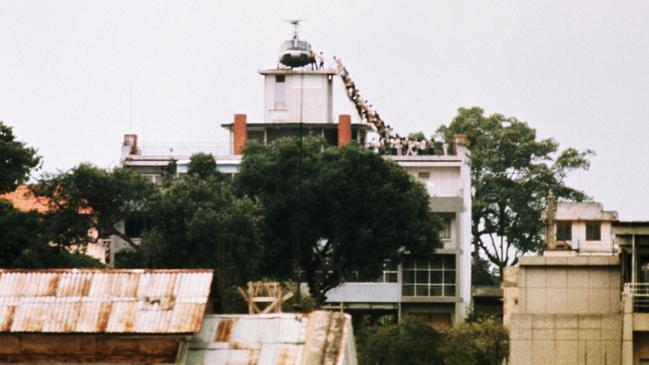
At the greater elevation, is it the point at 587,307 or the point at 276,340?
the point at 587,307

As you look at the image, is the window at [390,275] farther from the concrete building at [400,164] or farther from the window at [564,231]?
the window at [564,231]

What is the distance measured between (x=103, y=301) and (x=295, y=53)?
8872 centimetres

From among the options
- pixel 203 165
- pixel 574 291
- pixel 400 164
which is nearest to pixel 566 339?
pixel 574 291

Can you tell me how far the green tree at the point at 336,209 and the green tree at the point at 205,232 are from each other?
282 cm

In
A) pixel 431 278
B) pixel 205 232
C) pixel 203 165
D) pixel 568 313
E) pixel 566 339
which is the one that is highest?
pixel 203 165

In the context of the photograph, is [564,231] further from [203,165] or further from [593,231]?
[203,165]

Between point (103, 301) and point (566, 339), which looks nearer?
point (103, 301)

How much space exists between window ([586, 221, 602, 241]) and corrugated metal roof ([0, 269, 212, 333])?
57.7 metres

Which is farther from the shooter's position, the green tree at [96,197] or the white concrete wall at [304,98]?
the white concrete wall at [304,98]

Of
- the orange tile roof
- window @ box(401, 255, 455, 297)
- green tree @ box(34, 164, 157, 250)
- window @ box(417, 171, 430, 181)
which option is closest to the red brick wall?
window @ box(417, 171, 430, 181)

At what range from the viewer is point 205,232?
347 feet

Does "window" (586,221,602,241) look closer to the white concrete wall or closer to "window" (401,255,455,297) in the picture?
"window" (401,255,455,297)

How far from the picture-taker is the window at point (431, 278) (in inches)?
5217

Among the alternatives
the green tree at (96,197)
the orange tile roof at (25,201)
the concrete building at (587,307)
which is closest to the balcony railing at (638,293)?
the concrete building at (587,307)
